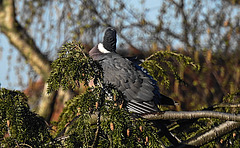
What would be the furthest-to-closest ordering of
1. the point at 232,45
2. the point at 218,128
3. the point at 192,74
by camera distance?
the point at 192,74, the point at 232,45, the point at 218,128

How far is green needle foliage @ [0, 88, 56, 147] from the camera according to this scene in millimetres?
1672

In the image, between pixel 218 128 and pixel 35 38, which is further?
pixel 35 38

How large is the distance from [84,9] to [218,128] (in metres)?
5.40

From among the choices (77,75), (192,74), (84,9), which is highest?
(84,9)

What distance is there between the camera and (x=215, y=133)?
219 centimetres

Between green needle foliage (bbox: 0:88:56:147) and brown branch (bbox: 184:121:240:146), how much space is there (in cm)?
96

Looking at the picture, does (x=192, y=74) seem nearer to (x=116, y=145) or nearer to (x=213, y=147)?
(x=213, y=147)

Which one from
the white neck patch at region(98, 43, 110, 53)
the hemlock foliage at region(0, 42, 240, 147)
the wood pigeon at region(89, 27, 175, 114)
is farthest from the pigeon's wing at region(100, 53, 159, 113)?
the hemlock foliage at region(0, 42, 240, 147)

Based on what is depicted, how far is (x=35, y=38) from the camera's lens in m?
7.11

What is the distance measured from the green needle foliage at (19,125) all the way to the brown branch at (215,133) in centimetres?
96

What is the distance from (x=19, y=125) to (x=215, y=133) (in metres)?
1.29

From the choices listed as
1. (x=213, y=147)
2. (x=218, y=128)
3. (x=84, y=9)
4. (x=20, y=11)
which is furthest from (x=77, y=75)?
(x=20, y=11)

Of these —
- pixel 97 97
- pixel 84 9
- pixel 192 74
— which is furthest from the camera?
pixel 192 74

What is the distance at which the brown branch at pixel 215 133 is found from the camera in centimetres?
215
